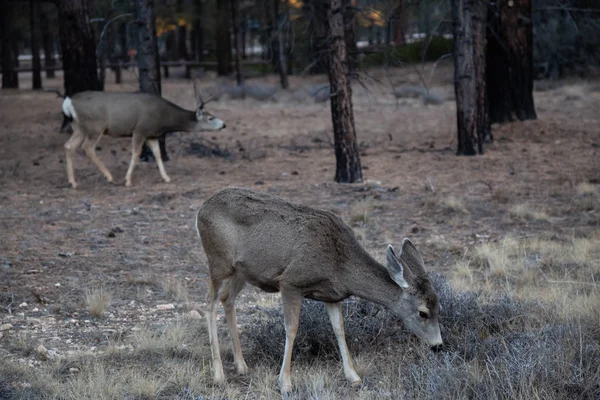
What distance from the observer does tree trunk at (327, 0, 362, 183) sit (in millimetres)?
13234

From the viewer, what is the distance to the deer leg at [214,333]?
6287 mm

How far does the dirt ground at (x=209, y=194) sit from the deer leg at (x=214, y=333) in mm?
1277

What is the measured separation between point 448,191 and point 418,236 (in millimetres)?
2760

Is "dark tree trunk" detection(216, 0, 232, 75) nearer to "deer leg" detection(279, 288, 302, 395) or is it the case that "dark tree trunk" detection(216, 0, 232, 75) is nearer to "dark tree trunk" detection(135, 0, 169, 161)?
"dark tree trunk" detection(135, 0, 169, 161)

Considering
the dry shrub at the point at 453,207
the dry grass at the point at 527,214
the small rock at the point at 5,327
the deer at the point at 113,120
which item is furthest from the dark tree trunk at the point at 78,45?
the small rock at the point at 5,327

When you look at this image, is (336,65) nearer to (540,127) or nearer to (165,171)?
(165,171)

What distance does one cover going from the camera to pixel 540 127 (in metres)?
19.2

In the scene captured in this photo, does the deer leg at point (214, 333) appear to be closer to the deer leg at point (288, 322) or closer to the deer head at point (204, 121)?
the deer leg at point (288, 322)

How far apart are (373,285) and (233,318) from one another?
49.6 inches

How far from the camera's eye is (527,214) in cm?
1179

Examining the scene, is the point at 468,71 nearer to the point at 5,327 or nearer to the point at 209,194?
the point at 209,194

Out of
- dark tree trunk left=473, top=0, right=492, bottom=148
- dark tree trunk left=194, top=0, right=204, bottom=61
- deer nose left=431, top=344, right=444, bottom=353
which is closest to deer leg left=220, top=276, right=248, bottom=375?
deer nose left=431, top=344, right=444, bottom=353

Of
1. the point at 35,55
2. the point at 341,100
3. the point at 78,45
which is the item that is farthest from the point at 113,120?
the point at 35,55

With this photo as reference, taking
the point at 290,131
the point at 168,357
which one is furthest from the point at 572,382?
the point at 290,131
